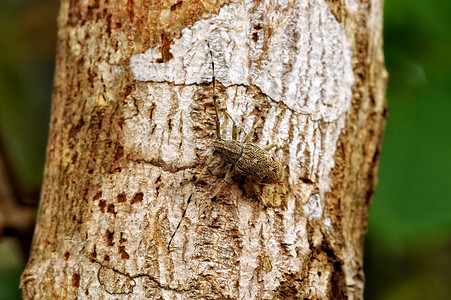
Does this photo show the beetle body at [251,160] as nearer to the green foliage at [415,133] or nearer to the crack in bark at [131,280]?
the crack in bark at [131,280]

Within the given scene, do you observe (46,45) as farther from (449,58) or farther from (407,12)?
(449,58)

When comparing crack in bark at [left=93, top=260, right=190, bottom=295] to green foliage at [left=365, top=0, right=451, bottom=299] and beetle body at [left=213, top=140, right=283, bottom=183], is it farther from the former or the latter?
green foliage at [left=365, top=0, right=451, bottom=299]

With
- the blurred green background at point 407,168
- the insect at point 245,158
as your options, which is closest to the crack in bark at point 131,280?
the insect at point 245,158

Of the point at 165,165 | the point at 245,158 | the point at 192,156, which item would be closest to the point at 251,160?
the point at 245,158

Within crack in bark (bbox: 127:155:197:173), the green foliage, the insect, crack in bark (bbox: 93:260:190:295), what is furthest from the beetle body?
the green foliage

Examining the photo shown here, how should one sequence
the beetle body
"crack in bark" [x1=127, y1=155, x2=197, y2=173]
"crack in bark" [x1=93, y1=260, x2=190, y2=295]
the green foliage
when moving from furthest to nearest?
the green foliage, the beetle body, "crack in bark" [x1=127, y1=155, x2=197, y2=173], "crack in bark" [x1=93, y1=260, x2=190, y2=295]

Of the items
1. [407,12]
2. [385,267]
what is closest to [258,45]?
[407,12]

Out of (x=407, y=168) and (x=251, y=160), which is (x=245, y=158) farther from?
(x=407, y=168)

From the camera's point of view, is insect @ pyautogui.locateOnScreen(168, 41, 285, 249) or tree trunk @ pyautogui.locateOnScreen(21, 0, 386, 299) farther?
insect @ pyautogui.locateOnScreen(168, 41, 285, 249)
